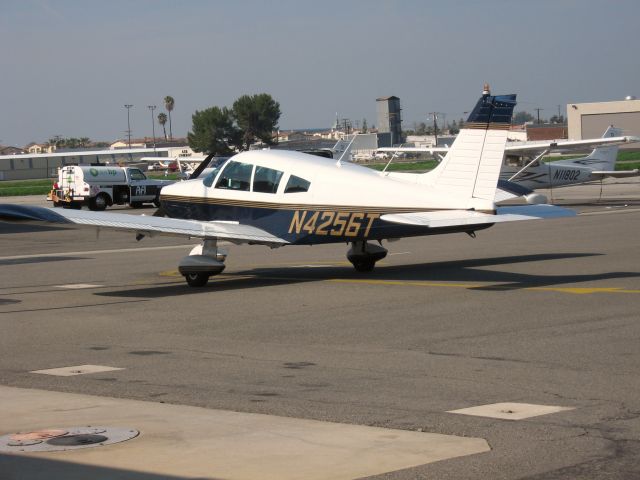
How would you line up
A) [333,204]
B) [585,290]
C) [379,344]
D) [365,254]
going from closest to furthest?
[379,344] < [585,290] < [333,204] < [365,254]

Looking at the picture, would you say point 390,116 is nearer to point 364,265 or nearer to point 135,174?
point 135,174

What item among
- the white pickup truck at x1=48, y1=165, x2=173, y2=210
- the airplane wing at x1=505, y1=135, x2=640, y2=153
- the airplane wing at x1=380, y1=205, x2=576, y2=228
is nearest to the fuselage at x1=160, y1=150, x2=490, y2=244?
the airplane wing at x1=380, y1=205, x2=576, y2=228

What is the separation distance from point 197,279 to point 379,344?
709cm

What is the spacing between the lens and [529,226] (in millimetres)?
31969

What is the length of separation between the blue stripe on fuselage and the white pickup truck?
3050cm

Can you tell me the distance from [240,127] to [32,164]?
38601 mm

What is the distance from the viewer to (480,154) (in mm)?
17391

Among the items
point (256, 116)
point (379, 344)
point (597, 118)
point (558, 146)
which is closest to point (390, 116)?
point (256, 116)

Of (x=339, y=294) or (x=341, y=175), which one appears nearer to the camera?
(x=339, y=294)

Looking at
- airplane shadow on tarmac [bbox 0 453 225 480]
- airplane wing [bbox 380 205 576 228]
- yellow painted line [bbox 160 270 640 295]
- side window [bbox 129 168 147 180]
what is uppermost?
airplane wing [bbox 380 205 576 228]

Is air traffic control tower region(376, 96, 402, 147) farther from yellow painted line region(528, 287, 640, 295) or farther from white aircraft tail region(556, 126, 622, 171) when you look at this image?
yellow painted line region(528, 287, 640, 295)

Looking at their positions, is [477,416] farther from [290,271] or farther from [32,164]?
[32,164]

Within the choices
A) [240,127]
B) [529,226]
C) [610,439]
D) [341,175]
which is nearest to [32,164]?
[240,127]

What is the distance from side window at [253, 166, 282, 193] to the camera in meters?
18.8
